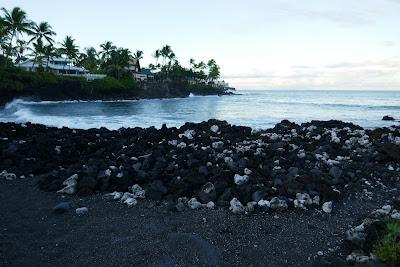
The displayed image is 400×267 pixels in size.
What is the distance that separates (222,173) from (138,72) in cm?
10604

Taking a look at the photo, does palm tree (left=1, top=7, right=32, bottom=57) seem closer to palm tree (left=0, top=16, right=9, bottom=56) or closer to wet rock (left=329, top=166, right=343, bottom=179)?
palm tree (left=0, top=16, right=9, bottom=56)

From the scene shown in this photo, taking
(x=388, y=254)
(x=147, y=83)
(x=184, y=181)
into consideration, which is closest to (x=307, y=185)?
(x=184, y=181)

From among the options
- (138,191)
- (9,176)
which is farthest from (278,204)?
(9,176)

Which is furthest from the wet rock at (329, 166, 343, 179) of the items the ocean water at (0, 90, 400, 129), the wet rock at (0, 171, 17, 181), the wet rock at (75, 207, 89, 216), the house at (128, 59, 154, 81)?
the house at (128, 59, 154, 81)

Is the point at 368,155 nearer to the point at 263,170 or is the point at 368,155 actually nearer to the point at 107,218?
the point at 263,170

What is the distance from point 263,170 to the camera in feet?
30.9

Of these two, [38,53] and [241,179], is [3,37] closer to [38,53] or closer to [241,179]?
[38,53]

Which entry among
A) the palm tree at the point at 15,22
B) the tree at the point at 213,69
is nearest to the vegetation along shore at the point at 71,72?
the palm tree at the point at 15,22

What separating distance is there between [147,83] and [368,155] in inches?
3624

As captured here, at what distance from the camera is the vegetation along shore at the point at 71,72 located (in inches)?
2306

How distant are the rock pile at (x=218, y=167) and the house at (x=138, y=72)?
305 feet

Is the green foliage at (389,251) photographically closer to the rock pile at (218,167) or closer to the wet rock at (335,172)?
the rock pile at (218,167)

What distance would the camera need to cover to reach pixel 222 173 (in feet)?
29.8

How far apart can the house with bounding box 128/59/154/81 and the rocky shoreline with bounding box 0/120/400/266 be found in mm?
93448
